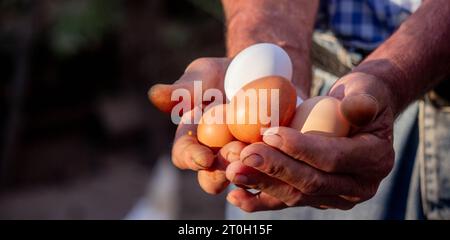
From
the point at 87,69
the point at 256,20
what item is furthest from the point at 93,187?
the point at 256,20

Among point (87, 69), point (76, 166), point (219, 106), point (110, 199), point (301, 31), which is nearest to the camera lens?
point (219, 106)

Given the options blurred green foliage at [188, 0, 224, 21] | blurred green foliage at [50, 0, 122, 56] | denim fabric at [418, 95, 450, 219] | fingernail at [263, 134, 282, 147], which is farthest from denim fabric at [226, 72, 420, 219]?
blurred green foliage at [50, 0, 122, 56]

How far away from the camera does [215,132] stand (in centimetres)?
122

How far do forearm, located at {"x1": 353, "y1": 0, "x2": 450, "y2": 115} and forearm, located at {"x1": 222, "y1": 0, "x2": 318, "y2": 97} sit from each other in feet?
0.69

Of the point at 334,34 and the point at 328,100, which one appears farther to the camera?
the point at 334,34

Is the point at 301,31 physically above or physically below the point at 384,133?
above

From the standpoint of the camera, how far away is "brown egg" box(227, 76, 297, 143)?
45.5 inches

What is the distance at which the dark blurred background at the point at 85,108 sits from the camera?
138 inches

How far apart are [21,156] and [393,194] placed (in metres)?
2.70

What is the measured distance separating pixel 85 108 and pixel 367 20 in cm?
282

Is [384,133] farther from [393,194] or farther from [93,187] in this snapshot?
[93,187]

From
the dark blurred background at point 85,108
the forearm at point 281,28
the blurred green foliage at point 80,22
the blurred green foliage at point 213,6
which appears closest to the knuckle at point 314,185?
the forearm at point 281,28

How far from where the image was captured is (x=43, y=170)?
12.3ft
